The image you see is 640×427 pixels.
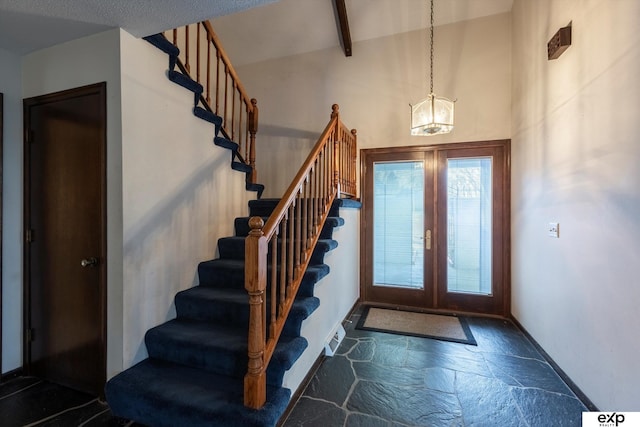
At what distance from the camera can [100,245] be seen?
191 cm

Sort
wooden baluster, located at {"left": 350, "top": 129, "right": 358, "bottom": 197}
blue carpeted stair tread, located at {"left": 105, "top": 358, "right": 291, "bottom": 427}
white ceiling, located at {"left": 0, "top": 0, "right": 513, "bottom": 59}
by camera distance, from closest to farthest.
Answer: blue carpeted stair tread, located at {"left": 105, "top": 358, "right": 291, "bottom": 427} < white ceiling, located at {"left": 0, "top": 0, "right": 513, "bottom": 59} < wooden baluster, located at {"left": 350, "top": 129, "right": 358, "bottom": 197}

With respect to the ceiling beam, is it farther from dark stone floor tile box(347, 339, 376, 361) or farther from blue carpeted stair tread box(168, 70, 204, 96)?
dark stone floor tile box(347, 339, 376, 361)

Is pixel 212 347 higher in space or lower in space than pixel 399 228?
lower

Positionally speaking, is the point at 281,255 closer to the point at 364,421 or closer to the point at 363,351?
the point at 364,421

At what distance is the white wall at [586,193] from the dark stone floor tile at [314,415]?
1656 mm

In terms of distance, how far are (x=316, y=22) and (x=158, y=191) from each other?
337 centimetres

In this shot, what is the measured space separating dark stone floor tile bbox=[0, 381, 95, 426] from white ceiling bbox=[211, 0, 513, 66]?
180 inches

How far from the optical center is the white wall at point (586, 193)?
1.53m

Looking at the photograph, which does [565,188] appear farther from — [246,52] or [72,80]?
[246,52]

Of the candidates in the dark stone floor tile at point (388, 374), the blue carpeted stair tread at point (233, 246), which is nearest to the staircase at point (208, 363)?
the blue carpeted stair tread at point (233, 246)

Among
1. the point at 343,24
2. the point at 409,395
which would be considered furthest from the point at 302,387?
the point at 343,24

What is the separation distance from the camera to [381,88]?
3.82 meters

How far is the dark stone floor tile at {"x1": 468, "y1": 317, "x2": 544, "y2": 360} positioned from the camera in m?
2.62

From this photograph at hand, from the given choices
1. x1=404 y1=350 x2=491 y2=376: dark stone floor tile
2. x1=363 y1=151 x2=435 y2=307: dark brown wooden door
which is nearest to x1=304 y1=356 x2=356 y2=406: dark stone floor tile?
x1=404 y1=350 x2=491 y2=376: dark stone floor tile
